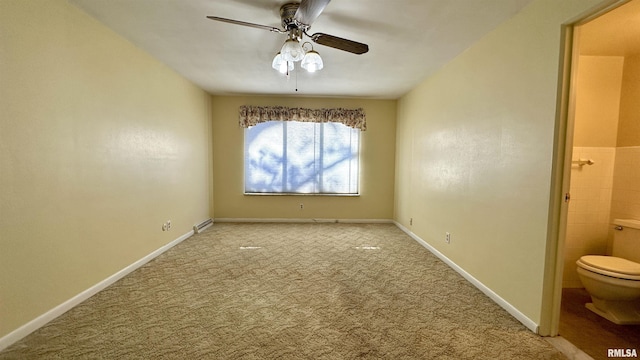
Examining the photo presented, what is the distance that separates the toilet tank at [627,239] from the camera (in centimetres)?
227

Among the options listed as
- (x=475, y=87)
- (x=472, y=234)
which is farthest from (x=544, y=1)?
(x=472, y=234)

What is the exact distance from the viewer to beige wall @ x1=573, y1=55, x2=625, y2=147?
8.22 ft

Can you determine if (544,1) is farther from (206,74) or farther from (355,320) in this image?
(206,74)

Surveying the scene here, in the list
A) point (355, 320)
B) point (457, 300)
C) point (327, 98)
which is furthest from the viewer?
point (327, 98)

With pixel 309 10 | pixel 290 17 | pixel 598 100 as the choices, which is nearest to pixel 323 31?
pixel 290 17

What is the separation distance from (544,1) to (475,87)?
833 millimetres

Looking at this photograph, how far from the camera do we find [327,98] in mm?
4992

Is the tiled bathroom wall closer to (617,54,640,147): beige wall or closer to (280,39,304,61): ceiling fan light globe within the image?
(617,54,640,147): beige wall

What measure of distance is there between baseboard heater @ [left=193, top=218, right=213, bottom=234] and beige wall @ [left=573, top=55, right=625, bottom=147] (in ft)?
15.9

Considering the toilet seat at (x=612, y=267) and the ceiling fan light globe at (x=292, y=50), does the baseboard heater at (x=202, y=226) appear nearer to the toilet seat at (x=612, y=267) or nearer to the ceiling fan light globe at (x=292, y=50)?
the ceiling fan light globe at (x=292, y=50)

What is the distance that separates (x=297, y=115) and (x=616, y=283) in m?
4.35

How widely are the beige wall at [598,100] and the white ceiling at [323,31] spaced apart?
1093 mm

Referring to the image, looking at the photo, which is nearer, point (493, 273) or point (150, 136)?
point (493, 273)

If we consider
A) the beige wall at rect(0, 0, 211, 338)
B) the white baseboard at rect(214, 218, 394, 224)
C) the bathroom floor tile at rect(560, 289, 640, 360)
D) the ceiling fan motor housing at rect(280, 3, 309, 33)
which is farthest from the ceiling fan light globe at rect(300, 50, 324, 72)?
the white baseboard at rect(214, 218, 394, 224)
